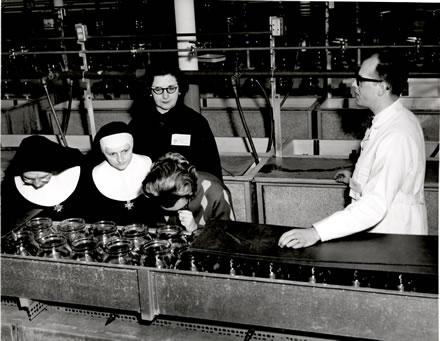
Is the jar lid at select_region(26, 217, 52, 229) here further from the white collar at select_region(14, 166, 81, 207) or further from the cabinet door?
the cabinet door

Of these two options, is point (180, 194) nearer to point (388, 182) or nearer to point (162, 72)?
point (388, 182)

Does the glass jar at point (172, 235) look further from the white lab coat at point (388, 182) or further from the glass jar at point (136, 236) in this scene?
the white lab coat at point (388, 182)

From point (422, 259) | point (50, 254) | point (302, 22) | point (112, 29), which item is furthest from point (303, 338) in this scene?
point (112, 29)

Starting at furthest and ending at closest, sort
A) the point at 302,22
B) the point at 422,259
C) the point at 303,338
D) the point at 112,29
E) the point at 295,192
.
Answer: the point at 112,29, the point at 302,22, the point at 295,192, the point at 303,338, the point at 422,259

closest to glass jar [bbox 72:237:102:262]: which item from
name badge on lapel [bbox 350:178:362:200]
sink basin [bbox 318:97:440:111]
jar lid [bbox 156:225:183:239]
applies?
jar lid [bbox 156:225:183:239]

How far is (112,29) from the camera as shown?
25.2ft

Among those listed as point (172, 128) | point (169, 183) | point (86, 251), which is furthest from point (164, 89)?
point (86, 251)

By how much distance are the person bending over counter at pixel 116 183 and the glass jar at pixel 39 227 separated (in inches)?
19.0

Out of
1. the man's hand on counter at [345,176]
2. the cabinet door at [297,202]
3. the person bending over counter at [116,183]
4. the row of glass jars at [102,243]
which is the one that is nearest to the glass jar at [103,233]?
the row of glass jars at [102,243]

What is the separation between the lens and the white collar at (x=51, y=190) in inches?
99.3

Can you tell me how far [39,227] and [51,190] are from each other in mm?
592

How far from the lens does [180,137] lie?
2949mm

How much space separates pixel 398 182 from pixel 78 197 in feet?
4.85

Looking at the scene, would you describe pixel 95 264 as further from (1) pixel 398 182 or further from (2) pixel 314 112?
(2) pixel 314 112
